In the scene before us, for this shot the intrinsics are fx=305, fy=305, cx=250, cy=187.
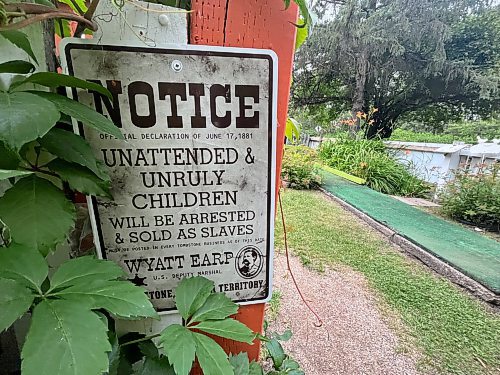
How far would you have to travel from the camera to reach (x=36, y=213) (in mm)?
349

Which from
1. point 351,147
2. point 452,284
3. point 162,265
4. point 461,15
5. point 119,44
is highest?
point 461,15

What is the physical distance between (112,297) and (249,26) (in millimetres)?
408

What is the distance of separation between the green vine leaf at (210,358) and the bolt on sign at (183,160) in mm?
138

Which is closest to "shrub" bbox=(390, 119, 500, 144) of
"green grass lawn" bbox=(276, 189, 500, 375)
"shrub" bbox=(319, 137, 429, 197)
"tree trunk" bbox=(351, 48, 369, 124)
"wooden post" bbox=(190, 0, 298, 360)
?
"tree trunk" bbox=(351, 48, 369, 124)

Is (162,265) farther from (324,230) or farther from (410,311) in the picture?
(324,230)

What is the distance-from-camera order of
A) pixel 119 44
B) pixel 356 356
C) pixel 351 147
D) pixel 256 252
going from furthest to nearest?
1. pixel 351 147
2. pixel 356 356
3. pixel 256 252
4. pixel 119 44

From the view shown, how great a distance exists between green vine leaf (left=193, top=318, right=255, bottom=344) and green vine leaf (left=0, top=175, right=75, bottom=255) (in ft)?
0.71

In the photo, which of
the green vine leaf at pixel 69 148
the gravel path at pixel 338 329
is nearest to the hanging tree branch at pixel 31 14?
the green vine leaf at pixel 69 148

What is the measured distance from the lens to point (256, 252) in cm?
53

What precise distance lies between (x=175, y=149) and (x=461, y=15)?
49.2ft

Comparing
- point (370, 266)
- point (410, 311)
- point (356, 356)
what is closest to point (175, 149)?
point (356, 356)

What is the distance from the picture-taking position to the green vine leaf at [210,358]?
0.37 metres

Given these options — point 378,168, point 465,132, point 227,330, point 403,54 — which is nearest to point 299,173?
point 378,168

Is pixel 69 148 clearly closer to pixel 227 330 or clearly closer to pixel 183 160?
pixel 183 160
